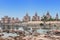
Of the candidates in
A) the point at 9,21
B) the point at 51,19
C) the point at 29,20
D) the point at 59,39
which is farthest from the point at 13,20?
the point at 59,39

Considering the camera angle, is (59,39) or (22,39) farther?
(59,39)

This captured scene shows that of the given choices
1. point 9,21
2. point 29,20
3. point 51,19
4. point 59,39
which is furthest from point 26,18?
point 59,39

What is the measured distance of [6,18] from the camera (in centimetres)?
5900

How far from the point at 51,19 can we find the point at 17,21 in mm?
15080

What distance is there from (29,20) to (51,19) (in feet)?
36.4

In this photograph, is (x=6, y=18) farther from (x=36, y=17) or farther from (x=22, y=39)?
(x=22, y=39)

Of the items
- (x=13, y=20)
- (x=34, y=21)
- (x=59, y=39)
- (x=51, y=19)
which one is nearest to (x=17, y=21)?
(x=13, y=20)

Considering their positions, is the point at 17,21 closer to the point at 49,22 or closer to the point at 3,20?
the point at 3,20

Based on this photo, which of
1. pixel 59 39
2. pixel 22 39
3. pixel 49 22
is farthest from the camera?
pixel 49 22

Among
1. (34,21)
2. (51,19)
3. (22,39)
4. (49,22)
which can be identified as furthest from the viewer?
(34,21)

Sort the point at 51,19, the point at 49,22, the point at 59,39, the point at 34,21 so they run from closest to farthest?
the point at 59,39, the point at 49,22, the point at 51,19, the point at 34,21

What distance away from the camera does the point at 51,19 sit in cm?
5628

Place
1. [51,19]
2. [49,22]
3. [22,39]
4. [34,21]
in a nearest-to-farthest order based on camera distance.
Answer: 1. [22,39]
2. [49,22]
3. [51,19]
4. [34,21]

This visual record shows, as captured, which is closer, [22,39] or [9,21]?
[22,39]
